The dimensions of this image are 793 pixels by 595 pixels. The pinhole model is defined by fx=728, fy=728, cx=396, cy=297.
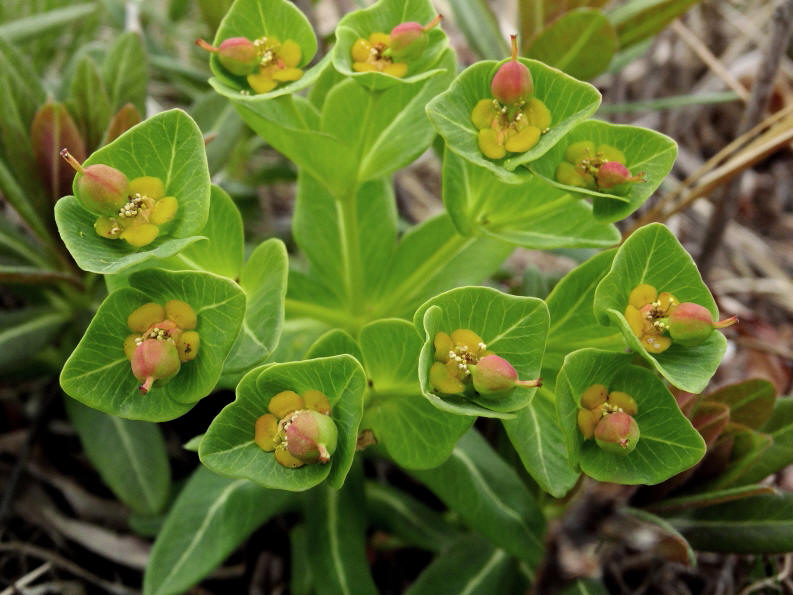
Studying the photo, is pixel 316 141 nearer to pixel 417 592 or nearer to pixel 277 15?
pixel 277 15

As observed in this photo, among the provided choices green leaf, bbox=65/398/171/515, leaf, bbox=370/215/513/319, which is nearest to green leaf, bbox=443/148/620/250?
leaf, bbox=370/215/513/319

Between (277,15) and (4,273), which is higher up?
(277,15)

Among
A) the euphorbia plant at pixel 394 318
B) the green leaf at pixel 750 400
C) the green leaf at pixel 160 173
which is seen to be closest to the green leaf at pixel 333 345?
the euphorbia plant at pixel 394 318

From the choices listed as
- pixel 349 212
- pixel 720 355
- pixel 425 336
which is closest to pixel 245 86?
pixel 349 212

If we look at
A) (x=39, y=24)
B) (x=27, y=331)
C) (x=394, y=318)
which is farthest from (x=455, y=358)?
(x=39, y=24)

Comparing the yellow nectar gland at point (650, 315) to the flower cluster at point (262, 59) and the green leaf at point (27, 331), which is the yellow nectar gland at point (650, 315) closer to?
the flower cluster at point (262, 59)

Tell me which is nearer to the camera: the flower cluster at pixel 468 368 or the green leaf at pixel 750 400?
the flower cluster at pixel 468 368

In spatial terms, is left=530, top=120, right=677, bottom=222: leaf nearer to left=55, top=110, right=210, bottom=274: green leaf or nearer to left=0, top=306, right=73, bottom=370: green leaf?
left=55, top=110, right=210, bottom=274: green leaf
